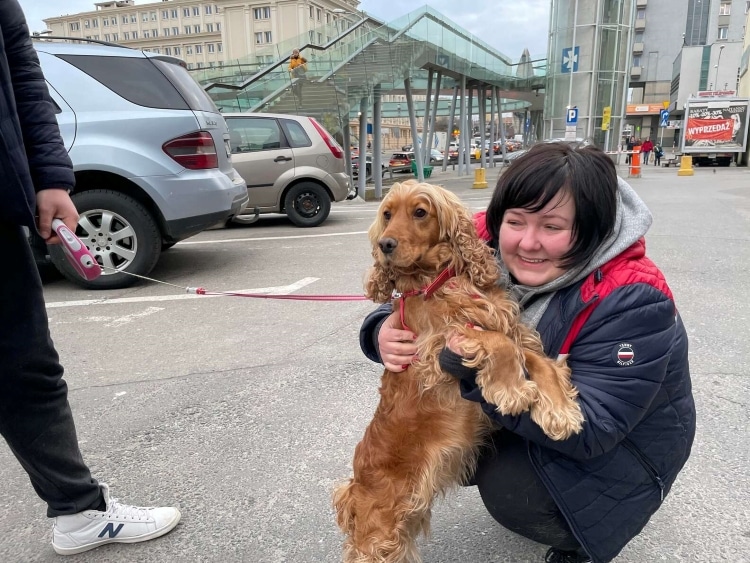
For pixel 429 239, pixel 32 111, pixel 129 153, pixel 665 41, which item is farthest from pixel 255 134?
pixel 665 41

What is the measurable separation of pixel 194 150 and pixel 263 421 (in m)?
3.75

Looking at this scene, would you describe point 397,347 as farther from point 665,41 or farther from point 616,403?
point 665,41

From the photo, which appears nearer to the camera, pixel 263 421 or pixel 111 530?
pixel 111 530

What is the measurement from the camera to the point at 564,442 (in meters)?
1.62

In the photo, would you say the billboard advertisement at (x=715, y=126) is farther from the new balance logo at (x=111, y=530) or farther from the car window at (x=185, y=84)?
the new balance logo at (x=111, y=530)

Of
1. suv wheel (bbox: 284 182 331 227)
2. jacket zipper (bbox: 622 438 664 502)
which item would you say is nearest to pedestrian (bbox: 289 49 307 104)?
suv wheel (bbox: 284 182 331 227)

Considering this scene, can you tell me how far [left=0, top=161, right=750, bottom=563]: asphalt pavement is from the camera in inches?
87.7

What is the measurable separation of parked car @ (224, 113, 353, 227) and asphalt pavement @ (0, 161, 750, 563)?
11.8 ft

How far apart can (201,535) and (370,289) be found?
128cm

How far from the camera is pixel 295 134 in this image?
991 cm

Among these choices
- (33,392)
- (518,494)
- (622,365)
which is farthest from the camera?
(33,392)

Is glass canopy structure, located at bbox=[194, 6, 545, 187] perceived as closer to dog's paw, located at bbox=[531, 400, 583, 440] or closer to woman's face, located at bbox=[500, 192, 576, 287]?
woman's face, located at bbox=[500, 192, 576, 287]

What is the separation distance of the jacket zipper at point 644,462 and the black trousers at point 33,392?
2042 mm

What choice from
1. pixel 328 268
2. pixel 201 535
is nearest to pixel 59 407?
pixel 201 535
